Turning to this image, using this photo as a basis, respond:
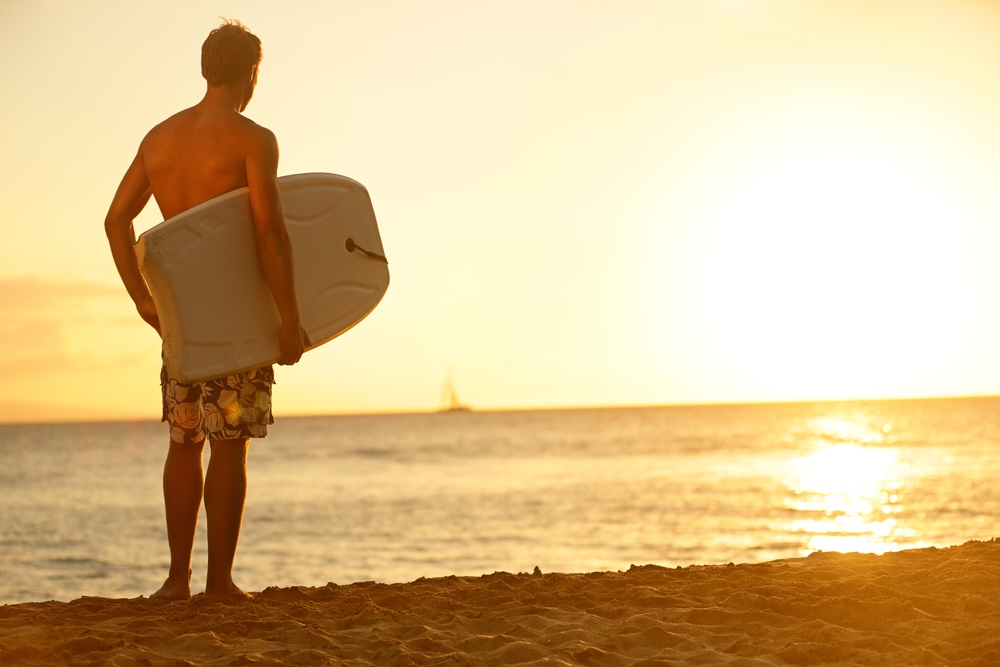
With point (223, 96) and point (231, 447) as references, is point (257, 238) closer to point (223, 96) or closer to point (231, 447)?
point (223, 96)

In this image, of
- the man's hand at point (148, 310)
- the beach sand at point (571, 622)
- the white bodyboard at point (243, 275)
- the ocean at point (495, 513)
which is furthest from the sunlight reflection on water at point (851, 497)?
the man's hand at point (148, 310)

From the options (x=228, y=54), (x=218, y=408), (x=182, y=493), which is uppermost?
(x=228, y=54)

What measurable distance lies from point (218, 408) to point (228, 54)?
4.52 ft

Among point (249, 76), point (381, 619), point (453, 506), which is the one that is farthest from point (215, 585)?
point (453, 506)

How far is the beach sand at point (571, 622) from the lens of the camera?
9.68 feet

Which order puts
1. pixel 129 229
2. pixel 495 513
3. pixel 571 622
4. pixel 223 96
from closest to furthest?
pixel 571 622, pixel 223 96, pixel 129 229, pixel 495 513

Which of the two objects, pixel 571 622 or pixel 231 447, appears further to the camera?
pixel 231 447

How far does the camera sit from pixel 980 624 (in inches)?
128

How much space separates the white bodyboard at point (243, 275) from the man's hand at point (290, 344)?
32 mm

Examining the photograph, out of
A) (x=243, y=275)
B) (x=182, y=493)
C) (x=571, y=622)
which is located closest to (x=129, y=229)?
(x=243, y=275)

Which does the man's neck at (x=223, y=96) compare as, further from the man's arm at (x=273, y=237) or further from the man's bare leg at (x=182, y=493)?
the man's bare leg at (x=182, y=493)

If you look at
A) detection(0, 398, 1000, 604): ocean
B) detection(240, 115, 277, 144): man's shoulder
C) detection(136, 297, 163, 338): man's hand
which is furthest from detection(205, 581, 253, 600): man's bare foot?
detection(0, 398, 1000, 604): ocean

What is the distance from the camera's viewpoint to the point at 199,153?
3674 mm

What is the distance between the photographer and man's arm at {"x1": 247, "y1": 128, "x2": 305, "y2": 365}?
3.60m
